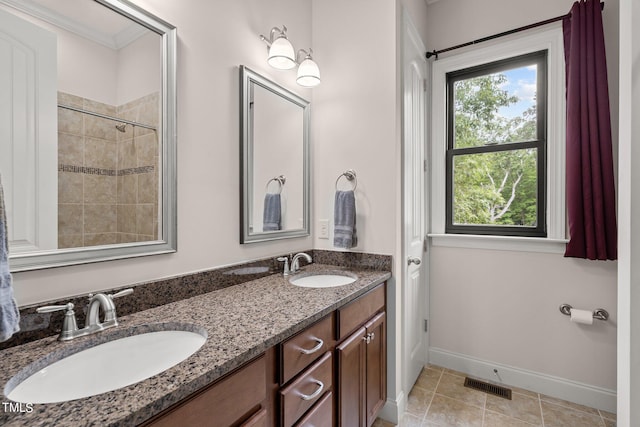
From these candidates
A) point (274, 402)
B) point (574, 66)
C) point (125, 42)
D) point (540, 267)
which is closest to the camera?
point (274, 402)

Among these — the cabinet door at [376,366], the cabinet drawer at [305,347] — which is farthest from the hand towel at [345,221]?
the cabinet drawer at [305,347]

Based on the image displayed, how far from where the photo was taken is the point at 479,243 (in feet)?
7.20

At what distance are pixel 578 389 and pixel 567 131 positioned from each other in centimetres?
163

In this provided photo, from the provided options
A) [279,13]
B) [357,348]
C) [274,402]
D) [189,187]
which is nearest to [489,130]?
[279,13]

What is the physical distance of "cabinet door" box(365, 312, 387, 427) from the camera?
60.2 inches

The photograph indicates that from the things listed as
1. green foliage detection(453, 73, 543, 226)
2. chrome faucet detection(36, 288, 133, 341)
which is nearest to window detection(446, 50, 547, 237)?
green foliage detection(453, 73, 543, 226)

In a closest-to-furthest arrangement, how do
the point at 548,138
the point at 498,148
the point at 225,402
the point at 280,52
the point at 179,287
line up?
the point at 225,402
the point at 179,287
the point at 280,52
the point at 548,138
the point at 498,148

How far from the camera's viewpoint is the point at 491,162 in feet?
7.36

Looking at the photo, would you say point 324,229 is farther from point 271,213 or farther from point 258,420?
point 258,420

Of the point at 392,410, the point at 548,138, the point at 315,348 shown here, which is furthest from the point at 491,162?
the point at 315,348

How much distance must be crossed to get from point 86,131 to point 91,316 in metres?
0.59

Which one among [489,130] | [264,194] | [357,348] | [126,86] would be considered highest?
[489,130]

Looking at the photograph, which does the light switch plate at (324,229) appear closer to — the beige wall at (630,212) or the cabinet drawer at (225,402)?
the cabinet drawer at (225,402)

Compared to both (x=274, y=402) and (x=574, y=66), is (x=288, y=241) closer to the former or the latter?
(x=274, y=402)
